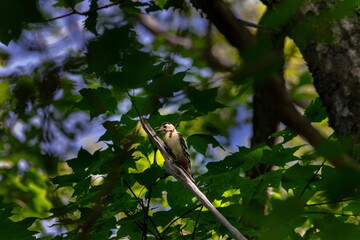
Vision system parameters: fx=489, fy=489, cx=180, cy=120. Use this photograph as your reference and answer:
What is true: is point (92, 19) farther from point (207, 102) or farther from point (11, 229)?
point (11, 229)

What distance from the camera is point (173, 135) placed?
13.3 ft

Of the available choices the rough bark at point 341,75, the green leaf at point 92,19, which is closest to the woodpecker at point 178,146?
the rough bark at point 341,75

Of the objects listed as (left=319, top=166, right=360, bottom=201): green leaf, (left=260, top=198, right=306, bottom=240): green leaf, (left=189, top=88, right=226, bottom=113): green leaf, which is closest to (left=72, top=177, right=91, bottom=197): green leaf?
(left=189, top=88, right=226, bottom=113): green leaf

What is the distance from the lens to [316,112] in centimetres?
290

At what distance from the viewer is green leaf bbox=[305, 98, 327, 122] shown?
113 inches

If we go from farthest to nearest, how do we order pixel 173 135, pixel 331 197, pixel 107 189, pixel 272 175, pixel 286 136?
pixel 173 135 → pixel 286 136 → pixel 272 175 → pixel 107 189 → pixel 331 197

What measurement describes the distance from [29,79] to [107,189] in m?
0.40

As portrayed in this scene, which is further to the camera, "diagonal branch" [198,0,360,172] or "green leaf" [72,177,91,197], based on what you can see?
"green leaf" [72,177,91,197]

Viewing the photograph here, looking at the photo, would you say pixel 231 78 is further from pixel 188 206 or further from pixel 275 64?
pixel 188 206

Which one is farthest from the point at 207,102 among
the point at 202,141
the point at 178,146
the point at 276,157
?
the point at 178,146

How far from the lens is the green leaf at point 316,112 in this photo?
2.88m

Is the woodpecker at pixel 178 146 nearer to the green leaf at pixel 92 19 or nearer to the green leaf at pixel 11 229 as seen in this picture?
the green leaf at pixel 11 229

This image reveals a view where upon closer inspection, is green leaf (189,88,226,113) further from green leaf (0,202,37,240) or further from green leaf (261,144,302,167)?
green leaf (0,202,37,240)

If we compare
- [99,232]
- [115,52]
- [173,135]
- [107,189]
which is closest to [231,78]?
[115,52]
